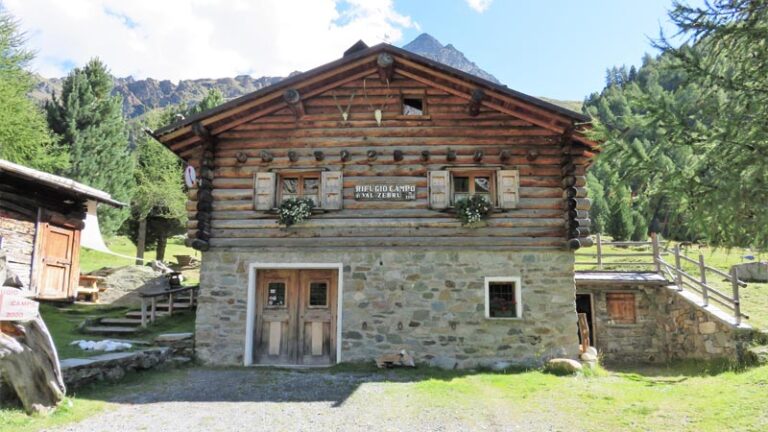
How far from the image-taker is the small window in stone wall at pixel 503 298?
10945 mm

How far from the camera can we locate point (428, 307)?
10.9 m

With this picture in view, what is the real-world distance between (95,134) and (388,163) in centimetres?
2515

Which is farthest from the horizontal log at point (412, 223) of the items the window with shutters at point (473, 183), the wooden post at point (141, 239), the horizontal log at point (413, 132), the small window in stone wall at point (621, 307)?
the wooden post at point (141, 239)

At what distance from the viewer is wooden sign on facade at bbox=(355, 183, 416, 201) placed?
11336 mm

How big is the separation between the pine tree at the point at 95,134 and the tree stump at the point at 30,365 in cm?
2473

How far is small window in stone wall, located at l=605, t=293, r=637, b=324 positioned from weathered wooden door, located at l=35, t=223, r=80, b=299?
53.8 ft

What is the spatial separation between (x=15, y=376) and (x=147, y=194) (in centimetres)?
2515

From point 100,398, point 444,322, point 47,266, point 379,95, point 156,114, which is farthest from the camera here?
point 156,114

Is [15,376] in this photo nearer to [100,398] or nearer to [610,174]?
[100,398]

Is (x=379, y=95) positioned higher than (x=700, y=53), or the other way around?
(x=379, y=95)

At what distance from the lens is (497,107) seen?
452 inches

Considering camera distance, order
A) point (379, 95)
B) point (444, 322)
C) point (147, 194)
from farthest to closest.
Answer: point (147, 194)
point (379, 95)
point (444, 322)

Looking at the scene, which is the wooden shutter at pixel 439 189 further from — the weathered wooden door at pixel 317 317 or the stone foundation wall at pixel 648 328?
the stone foundation wall at pixel 648 328

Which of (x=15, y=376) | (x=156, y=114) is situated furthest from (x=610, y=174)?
(x=156, y=114)
